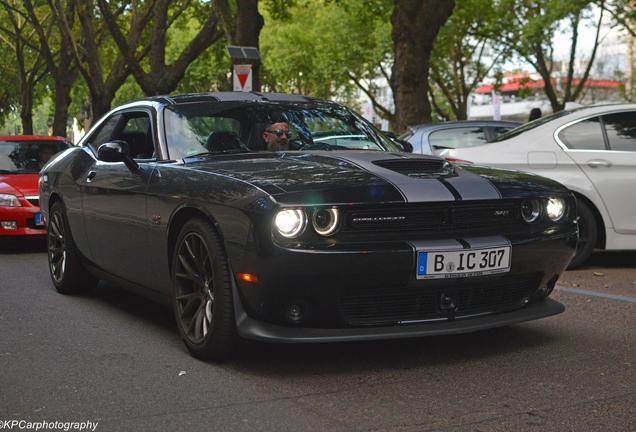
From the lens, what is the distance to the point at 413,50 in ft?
58.1

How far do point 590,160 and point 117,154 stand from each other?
4671 millimetres

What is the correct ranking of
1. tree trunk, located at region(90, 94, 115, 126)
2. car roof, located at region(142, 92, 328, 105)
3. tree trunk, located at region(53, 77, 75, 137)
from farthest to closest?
tree trunk, located at region(53, 77, 75, 137)
tree trunk, located at region(90, 94, 115, 126)
car roof, located at region(142, 92, 328, 105)

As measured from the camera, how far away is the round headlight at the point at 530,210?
198 inches

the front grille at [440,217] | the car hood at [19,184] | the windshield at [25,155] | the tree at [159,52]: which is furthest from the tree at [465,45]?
the front grille at [440,217]

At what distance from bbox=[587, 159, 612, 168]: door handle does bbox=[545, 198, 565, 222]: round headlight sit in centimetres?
370

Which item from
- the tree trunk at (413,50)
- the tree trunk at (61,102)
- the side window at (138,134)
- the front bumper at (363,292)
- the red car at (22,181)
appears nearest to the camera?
the front bumper at (363,292)

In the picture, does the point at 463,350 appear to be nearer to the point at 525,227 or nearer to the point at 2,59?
the point at 525,227

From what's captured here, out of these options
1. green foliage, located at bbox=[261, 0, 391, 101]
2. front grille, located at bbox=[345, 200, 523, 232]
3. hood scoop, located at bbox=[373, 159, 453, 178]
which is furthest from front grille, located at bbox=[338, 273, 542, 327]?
green foliage, located at bbox=[261, 0, 391, 101]

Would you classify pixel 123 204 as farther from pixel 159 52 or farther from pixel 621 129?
pixel 159 52

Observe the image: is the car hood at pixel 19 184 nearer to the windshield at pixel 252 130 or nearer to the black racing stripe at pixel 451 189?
the windshield at pixel 252 130

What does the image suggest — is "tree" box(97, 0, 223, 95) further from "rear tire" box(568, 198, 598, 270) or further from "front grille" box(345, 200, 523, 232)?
"front grille" box(345, 200, 523, 232)

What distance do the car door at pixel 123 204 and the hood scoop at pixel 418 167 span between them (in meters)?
1.48

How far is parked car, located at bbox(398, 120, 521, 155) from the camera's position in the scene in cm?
1204

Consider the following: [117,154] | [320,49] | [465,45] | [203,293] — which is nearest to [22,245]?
[117,154]
